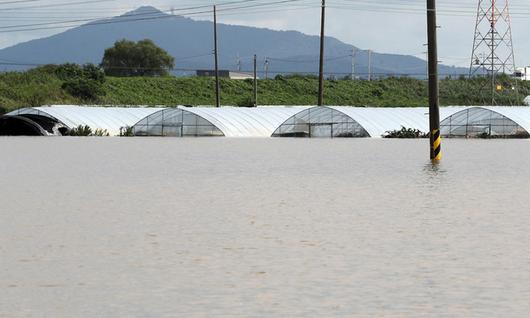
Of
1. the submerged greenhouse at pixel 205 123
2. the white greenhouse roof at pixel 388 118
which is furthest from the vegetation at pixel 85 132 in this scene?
the white greenhouse roof at pixel 388 118

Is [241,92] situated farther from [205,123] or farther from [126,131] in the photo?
[205,123]

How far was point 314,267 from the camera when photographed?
13211 millimetres

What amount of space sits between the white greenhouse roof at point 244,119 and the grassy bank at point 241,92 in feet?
80.6

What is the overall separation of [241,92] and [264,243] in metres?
98.2

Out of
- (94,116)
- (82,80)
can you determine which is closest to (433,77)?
(94,116)

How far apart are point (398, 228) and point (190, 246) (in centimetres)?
396

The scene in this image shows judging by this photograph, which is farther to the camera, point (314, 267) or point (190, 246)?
point (190, 246)

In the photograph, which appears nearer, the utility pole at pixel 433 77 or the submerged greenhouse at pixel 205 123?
the utility pole at pixel 433 77

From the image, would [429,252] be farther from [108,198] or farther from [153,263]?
Result: [108,198]

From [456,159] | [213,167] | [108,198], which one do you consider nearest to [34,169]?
[213,167]

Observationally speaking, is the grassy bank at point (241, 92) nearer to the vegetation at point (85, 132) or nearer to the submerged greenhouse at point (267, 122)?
the submerged greenhouse at point (267, 122)

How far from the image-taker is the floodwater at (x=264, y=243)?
1099cm

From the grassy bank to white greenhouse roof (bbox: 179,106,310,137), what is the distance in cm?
2458

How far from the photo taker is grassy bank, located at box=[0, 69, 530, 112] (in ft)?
311
